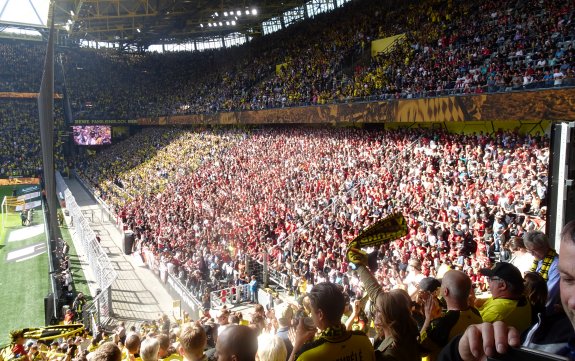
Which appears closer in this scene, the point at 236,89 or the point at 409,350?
the point at 409,350

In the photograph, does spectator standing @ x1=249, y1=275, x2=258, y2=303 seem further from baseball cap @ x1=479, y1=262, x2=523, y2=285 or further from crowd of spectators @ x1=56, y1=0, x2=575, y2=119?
baseball cap @ x1=479, y1=262, x2=523, y2=285

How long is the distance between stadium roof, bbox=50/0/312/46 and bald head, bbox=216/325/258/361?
3456 centimetres

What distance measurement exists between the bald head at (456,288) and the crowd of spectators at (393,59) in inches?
426

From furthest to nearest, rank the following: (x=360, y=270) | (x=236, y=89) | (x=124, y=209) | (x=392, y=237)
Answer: (x=236, y=89)
(x=124, y=209)
(x=392, y=237)
(x=360, y=270)

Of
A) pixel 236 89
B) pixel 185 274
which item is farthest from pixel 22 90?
pixel 185 274

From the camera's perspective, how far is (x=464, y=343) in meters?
1.36

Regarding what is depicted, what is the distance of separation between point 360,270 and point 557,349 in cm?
208

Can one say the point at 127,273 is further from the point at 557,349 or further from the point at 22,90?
the point at 22,90

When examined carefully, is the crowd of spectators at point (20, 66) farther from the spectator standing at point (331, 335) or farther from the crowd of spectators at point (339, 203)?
the spectator standing at point (331, 335)

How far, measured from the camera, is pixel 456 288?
298cm

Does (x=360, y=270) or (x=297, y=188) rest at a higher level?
(x=360, y=270)

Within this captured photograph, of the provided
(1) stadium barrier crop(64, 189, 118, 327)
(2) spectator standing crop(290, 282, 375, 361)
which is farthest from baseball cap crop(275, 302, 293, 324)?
(1) stadium barrier crop(64, 189, 118, 327)

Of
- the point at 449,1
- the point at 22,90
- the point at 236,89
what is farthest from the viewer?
the point at 22,90

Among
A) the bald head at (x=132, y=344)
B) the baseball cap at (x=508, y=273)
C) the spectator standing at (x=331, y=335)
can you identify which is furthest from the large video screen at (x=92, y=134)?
the baseball cap at (x=508, y=273)
